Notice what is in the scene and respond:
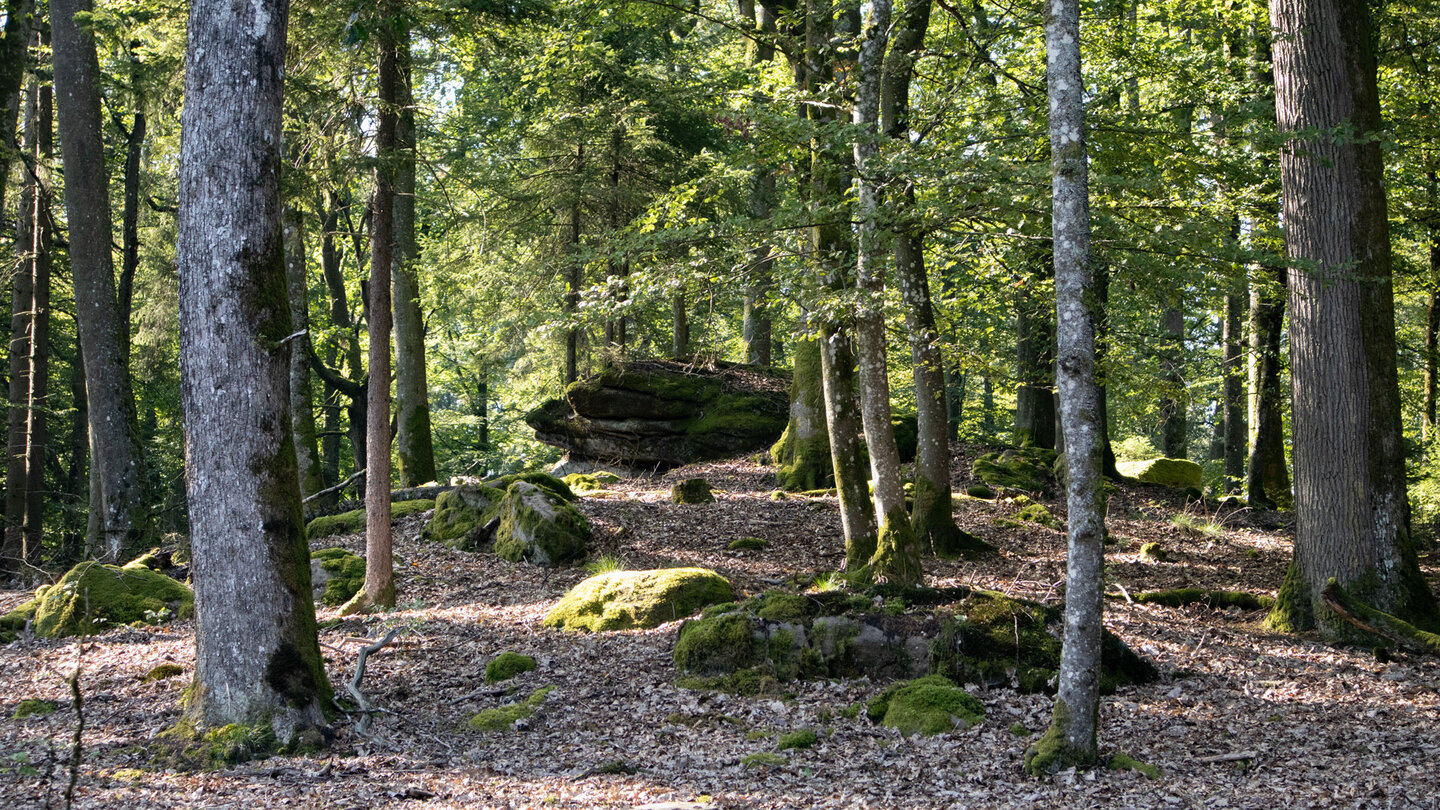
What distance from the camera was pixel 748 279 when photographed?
29.4 feet

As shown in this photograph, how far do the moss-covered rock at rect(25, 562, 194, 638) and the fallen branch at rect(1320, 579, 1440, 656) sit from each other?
433 inches

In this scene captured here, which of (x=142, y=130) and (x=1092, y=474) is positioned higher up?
(x=142, y=130)

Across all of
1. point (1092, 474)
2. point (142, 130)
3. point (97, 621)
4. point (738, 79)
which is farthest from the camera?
point (142, 130)

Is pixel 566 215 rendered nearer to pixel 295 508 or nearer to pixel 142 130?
pixel 142 130

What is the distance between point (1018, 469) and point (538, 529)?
8.32 metres

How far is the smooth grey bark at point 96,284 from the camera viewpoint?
38.4ft

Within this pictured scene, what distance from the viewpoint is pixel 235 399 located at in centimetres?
550

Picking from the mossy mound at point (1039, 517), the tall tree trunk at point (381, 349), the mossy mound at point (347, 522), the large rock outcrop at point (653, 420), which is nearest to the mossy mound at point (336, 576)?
the tall tree trunk at point (381, 349)

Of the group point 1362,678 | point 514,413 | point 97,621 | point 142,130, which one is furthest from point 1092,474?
point 514,413

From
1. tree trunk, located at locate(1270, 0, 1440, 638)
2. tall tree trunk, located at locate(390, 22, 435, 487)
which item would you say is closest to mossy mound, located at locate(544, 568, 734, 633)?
tree trunk, located at locate(1270, 0, 1440, 638)

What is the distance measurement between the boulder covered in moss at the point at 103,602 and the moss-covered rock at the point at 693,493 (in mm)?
6497

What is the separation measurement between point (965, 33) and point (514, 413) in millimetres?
23489

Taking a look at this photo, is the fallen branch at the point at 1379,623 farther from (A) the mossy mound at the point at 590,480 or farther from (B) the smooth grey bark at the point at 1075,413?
(A) the mossy mound at the point at 590,480

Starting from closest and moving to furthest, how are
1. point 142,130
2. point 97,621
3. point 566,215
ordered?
point 97,621
point 142,130
point 566,215
